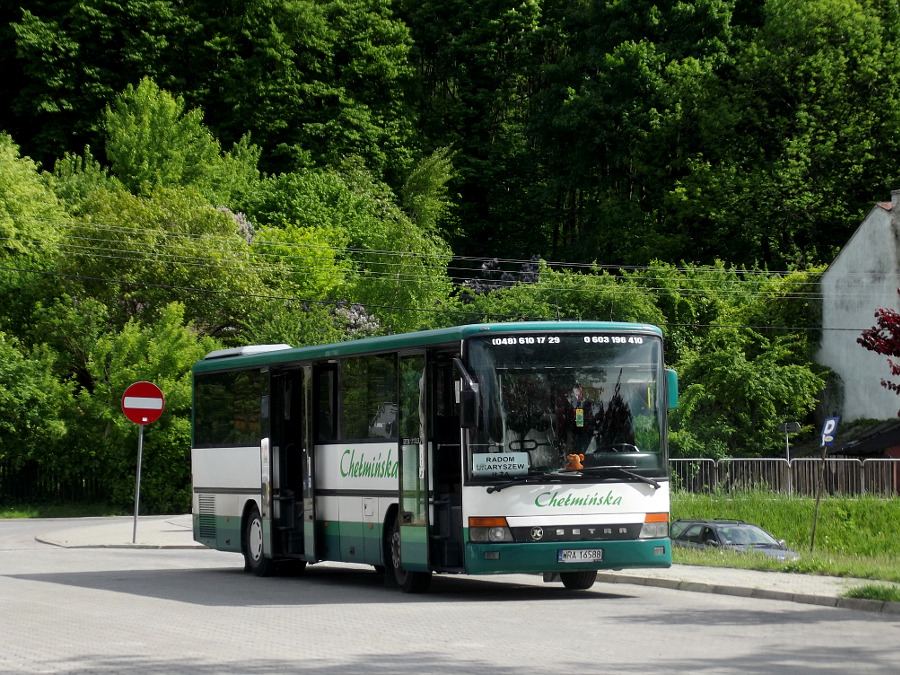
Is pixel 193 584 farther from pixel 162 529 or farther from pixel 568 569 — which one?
pixel 162 529

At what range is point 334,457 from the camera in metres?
20.5

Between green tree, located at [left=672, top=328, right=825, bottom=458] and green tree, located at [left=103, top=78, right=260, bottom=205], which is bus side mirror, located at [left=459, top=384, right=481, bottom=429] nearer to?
green tree, located at [left=672, top=328, right=825, bottom=458]

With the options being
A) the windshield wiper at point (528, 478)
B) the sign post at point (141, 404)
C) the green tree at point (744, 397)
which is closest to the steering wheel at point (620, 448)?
the windshield wiper at point (528, 478)

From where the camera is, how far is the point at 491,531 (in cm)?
1702

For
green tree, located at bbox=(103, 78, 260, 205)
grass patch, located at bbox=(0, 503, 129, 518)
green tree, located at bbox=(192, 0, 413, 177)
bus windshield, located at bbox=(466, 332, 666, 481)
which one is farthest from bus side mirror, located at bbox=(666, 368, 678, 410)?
green tree, located at bbox=(192, 0, 413, 177)

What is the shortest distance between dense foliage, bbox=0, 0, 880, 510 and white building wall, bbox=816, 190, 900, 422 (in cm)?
130

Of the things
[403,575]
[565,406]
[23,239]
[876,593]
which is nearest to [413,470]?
[403,575]

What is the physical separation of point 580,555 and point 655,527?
39.8 inches

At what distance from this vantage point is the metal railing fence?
3206 centimetres

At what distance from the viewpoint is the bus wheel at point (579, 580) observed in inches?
735

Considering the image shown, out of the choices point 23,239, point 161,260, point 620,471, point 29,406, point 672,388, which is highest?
point 23,239

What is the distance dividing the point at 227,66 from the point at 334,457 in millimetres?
56005

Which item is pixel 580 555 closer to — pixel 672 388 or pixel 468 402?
pixel 468 402

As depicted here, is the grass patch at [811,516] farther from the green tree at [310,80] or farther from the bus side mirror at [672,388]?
the green tree at [310,80]
